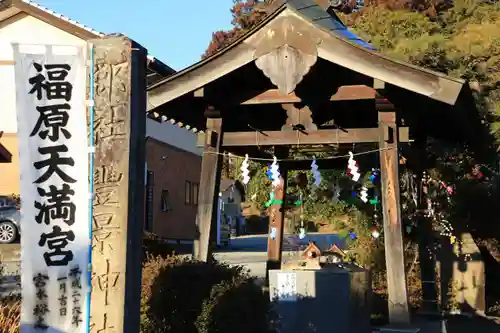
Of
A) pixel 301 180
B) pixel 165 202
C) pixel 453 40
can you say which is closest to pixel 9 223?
pixel 165 202

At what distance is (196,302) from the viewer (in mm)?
6949

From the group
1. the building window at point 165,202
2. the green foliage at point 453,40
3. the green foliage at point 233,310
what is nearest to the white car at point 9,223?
the building window at point 165,202

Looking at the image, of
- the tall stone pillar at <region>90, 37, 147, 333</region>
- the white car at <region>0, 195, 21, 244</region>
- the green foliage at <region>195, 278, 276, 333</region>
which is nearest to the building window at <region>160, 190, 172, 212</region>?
the white car at <region>0, 195, 21, 244</region>

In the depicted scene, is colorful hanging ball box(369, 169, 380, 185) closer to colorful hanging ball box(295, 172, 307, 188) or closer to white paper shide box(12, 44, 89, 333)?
colorful hanging ball box(295, 172, 307, 188)

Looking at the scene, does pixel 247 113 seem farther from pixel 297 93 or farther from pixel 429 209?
pixel 429 209

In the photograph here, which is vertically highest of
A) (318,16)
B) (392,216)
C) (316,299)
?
(318,16)

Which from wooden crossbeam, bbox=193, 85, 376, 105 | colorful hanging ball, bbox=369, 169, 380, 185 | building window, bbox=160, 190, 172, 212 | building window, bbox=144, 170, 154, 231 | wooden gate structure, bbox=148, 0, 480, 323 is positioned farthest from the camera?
building window, bbox=160, 190, 172, 212

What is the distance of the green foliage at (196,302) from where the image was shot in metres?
6.79

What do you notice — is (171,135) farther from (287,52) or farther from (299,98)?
(287,52)

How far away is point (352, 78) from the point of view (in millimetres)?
9234

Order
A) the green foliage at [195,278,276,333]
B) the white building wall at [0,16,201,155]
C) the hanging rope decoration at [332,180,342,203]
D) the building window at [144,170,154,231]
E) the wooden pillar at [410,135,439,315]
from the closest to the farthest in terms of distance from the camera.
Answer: the green foliage at [195,278,276,333] → the wooden pillar at [410,135,439,315] → the hanging rope decoration at [332,180,342,203] → the white building wall at [0,16,201,155] → the building window at [144,170,154,231]

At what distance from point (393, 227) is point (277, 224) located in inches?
162

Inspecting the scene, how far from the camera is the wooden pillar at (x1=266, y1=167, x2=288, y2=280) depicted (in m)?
12.4

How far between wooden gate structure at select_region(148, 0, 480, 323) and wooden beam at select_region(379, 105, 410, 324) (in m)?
0.01
